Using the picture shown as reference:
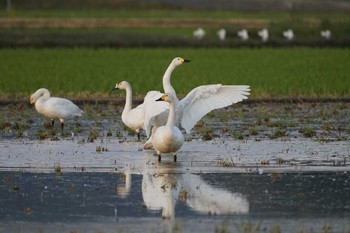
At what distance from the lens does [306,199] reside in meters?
9.90

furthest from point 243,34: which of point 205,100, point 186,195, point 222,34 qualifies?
point 186,195

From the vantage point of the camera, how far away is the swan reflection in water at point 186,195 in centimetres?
938

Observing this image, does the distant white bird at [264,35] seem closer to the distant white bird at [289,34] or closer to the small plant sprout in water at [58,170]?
the distant white bird at [289,34]

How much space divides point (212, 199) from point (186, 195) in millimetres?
318

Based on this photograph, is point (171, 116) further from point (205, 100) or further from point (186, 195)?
point (186, 195)

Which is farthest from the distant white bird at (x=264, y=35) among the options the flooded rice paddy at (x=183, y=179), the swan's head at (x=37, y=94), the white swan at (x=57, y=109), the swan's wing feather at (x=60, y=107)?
Answer: the swan's wing feather at (x=60, y=107)

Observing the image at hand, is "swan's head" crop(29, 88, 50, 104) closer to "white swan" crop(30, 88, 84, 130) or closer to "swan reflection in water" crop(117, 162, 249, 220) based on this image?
"white swan" crop(30, 88, 84, 130)

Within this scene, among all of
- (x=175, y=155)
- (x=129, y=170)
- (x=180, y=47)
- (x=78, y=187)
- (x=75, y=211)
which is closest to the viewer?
(x=75, y=211)

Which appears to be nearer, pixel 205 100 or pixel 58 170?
pixel 58 170

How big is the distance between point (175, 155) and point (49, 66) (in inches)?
737

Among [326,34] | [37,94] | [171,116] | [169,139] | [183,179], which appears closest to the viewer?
[183,179]

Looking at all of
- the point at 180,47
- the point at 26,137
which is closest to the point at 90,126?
the point at 26,137

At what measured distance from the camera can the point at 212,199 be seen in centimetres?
991

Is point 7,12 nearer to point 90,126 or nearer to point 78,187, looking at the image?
point 90,126
